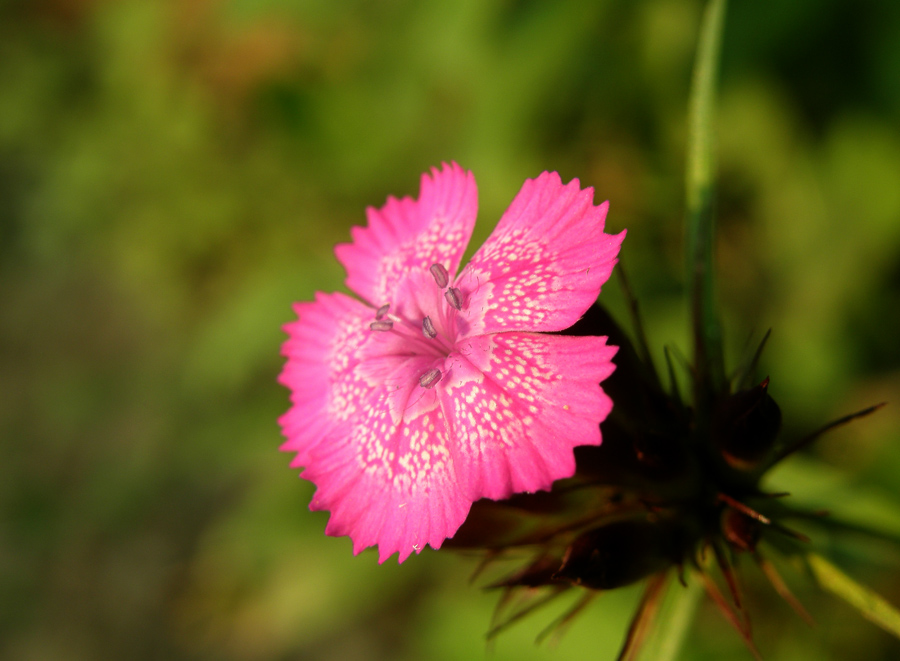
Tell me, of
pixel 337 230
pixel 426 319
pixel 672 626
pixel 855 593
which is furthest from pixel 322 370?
pixel 337 230

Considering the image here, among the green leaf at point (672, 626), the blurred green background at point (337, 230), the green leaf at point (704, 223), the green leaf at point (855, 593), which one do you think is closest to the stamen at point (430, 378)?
the green leaf at point (704, 223)

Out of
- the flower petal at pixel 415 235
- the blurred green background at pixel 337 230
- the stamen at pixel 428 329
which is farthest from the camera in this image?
the blurred green background at pixel 337 230

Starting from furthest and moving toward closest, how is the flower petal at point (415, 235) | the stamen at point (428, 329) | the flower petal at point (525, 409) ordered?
the flower petal at point (415, 235), the stamen at point (428, 329), the flower petal at point (525, 409)

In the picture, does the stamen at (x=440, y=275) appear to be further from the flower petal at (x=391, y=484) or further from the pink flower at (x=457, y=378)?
the flower petal at (x=391, y=484)

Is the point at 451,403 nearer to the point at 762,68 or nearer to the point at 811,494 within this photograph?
the point at 811,494

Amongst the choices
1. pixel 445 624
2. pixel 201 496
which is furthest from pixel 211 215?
pixel 445 624

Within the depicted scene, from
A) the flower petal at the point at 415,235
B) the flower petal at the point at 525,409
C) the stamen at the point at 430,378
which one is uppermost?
the flower petal at the point at 415,235

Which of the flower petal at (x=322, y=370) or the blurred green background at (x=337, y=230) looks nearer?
the flower petal at (x=322, y=370)
